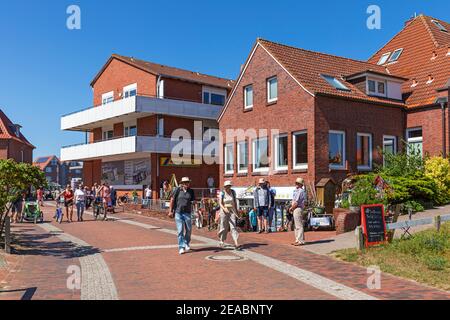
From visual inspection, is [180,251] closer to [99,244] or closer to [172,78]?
[99,244]

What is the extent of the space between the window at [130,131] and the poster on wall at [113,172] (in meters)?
2.26

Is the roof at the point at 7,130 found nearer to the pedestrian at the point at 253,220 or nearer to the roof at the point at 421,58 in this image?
the roof at the point at 421,58

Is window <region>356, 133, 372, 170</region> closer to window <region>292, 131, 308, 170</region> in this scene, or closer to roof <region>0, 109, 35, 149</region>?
window <region>292, 131, 308, 170</region>

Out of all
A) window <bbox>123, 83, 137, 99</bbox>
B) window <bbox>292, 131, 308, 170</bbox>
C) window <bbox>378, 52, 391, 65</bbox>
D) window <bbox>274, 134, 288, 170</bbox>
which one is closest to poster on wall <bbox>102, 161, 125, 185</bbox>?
window <bbox>123, 83, 137, 99</bbox>

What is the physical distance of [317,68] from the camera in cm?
2295

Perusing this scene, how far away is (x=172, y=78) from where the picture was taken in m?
34.7

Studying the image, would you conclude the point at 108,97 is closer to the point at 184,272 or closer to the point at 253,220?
the point at 253,220

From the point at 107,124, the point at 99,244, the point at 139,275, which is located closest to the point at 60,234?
the point at 99,244

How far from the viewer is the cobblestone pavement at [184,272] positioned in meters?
7.80

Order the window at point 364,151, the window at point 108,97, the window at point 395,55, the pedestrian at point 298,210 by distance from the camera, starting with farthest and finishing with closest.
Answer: the window at point 108,97
the window at point 395,55
the window at point 364,151
the pedestrian at point 298,210

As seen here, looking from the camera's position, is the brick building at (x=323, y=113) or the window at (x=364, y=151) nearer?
the brick building at (x=323, y=113)

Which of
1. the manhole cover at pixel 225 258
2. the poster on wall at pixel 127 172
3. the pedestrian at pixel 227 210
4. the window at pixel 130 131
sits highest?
the window at pixel 130 131

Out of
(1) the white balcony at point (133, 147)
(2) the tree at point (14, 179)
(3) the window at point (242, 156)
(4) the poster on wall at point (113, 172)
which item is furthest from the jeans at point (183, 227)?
(4) the poster on wall at point (113, 172)
